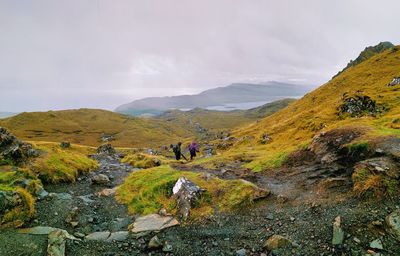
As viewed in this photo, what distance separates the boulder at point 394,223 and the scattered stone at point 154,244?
11.0 m

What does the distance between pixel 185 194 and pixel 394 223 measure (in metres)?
12.0

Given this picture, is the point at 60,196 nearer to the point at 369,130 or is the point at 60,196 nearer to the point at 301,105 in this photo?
the point at 369,130

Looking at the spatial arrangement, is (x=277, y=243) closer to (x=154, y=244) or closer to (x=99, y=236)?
(x=154, y=244)

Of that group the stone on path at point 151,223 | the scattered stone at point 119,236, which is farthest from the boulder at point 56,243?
the stone on path at point 151,223

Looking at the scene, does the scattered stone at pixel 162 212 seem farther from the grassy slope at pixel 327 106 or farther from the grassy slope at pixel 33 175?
the grassy slope at pixel 327 106

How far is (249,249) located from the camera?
565 inches

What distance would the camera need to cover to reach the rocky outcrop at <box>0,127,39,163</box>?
26.7m

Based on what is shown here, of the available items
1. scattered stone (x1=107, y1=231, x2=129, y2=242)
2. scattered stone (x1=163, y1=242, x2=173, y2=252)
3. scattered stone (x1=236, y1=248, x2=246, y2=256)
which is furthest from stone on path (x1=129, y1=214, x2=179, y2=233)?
scattered stone (x1=236, y1=248, x2=246, y2=256)

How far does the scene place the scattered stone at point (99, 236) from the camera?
15.6m

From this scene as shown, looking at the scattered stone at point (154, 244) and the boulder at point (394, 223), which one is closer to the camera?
the boulder at point (394, 223)

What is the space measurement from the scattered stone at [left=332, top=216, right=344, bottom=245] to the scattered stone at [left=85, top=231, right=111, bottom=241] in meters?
11.8

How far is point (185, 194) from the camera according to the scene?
19.8m

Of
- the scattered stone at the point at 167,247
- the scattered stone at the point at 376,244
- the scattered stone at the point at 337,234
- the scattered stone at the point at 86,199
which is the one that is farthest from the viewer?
the scattered stone at the point at 86,199

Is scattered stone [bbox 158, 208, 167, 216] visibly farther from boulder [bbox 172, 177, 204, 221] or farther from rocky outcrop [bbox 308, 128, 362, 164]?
rocky outcrop [bbox 308, 128, 362, 164]
